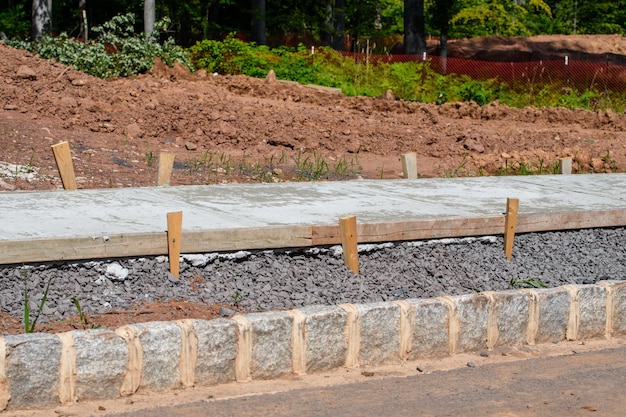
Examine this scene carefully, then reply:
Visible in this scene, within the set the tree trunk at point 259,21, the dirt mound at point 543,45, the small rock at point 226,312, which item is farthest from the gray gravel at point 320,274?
the dirt mound at point 543,45

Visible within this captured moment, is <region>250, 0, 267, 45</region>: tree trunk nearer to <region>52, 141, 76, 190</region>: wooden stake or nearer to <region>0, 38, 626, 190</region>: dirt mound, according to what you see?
<region>0, 38, 626, 190</region>: dirt mound

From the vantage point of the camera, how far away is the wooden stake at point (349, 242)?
6.24m

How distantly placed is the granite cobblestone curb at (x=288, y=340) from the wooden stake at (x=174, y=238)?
0.82 meters

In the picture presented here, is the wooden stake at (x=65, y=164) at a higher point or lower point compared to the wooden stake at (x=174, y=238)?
higher

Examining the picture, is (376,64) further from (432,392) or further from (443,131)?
(432,392)

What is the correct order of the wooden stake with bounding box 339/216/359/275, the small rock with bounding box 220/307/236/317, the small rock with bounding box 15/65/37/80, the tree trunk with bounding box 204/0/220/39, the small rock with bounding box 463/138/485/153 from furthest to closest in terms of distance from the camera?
the tree trunk with bounding box 204/0/220/39
the small rock with bounding box 15/65/37/80
the small rock with bounding box 463/138/485/153
the wooden stake with bounding box 339/216/359/275
the small rock with bounding box 220/307/236/317

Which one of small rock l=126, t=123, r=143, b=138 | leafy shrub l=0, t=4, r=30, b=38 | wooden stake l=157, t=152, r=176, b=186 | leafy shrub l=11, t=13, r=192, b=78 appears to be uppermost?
leafy shrub l=0, t=4, r=30, b=38

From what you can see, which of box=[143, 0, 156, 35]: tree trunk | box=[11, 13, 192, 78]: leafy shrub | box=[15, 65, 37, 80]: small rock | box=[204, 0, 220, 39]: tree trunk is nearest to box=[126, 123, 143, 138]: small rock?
box=[15, 65, 37, 80]: small rock

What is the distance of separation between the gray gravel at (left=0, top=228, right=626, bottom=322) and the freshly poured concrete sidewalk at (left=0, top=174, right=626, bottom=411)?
0.33 feet

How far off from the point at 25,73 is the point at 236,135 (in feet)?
12.0

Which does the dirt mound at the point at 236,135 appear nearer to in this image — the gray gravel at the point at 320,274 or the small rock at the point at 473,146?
the small rock at the point at 473,146

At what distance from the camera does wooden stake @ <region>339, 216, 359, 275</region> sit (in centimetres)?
624

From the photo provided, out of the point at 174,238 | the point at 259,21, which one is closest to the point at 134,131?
the point at 174,238

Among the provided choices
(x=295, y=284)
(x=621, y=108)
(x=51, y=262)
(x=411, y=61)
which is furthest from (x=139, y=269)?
(x=411, y=61)
